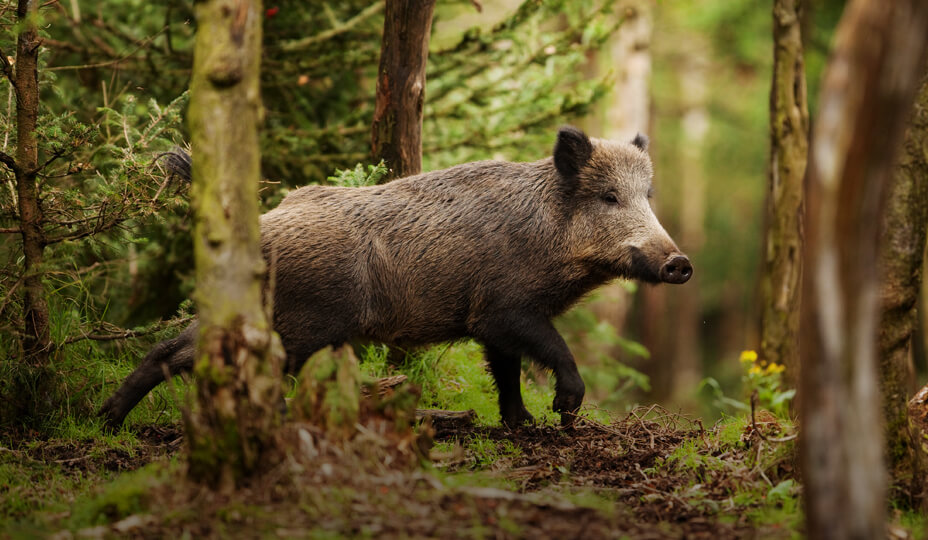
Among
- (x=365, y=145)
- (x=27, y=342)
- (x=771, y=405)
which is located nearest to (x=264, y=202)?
(x=365, y=145)

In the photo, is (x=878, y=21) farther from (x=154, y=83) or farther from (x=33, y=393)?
(x=154, y=83)

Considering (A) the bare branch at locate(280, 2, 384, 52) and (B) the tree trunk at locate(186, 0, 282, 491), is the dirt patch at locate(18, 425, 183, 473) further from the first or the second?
(A) the bare branch at locate(280, 2, 384, 52)

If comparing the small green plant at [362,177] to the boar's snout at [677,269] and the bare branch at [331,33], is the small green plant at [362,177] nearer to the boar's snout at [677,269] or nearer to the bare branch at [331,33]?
the bare branch at [331,33]

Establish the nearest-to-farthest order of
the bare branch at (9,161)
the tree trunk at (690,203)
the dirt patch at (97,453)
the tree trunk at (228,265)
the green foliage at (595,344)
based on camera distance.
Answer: the tree trunk at (228,265)
the dirt patch at (97,453)
the bare branch at (9,161)
the green foliage at (595,344)
the tree trunk at (690,203)

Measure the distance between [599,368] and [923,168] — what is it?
7911mm

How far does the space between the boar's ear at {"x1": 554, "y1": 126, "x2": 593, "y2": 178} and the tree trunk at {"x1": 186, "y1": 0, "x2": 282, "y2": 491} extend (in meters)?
2.89

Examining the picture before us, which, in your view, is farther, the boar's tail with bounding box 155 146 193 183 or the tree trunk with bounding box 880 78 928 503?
the boar's tail with bounding box 155 146 193 183

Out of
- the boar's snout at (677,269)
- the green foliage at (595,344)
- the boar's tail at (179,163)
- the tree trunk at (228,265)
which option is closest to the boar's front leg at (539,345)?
the boar's snout at (677,269)

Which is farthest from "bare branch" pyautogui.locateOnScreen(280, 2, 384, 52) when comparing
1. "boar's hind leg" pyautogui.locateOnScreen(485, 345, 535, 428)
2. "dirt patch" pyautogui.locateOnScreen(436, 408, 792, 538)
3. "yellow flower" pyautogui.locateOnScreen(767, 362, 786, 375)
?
"yellow flower" pyautogui.locateOnScreen(767, 362, 786, 375)

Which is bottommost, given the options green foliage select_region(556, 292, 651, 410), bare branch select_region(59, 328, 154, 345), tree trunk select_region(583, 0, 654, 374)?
green foliage select_region(556, 292, 651, 410)

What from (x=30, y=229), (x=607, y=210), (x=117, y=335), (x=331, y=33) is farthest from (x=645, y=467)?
(x=331, y=33)

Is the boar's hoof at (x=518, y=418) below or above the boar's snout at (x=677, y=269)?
below

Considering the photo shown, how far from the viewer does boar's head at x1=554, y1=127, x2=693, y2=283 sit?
5980 millimetres

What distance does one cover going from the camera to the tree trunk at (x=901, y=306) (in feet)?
13.4
